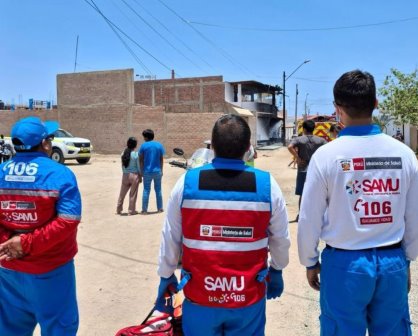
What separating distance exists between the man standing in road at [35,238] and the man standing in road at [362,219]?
1.51m

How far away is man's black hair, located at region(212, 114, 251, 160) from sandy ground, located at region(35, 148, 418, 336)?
2.25 m

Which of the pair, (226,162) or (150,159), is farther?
(150,159)

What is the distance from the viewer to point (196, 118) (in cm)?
2855

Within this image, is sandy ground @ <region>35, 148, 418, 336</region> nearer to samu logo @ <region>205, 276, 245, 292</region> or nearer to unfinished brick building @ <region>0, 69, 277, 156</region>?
samu logo @ <region>205, 276, 245, 292</region>

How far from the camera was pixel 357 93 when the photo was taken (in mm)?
2523

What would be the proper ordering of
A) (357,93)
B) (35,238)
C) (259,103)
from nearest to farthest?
(357,93)
(35,238)
(259,103)

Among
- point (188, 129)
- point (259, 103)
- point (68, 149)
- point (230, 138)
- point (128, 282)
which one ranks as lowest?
point (128, 282)

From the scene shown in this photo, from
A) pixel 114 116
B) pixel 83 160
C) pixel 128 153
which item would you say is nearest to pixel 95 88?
pixel 114 116

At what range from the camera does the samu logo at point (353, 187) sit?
2.45m

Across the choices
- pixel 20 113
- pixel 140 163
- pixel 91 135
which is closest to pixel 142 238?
pixel 140 163

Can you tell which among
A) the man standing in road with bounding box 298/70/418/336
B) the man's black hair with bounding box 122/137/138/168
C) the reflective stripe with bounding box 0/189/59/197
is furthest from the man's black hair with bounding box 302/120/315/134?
the reflective stripe with bounding box 0/189/59/197

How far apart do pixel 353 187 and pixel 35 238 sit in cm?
190

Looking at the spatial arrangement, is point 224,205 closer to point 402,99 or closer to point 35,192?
point 35,192

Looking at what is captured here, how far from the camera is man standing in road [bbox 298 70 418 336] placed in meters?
2.40
